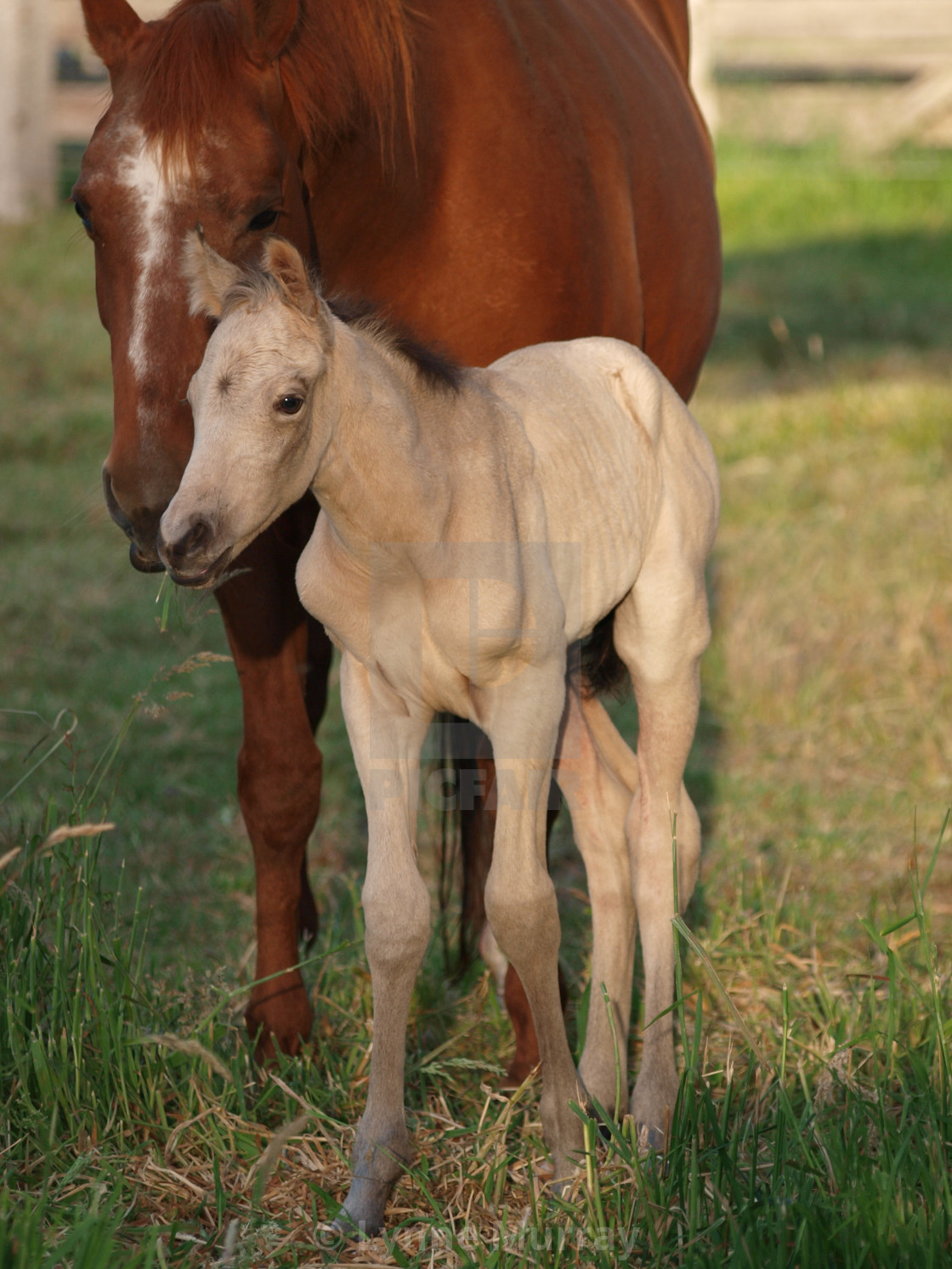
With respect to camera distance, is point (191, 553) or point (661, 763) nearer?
point (191, 553)

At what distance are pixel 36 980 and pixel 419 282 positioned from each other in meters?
1.41

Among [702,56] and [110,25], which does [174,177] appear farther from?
[702,56]

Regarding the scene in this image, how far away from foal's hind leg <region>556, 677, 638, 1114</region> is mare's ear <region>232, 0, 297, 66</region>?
3.84 ft

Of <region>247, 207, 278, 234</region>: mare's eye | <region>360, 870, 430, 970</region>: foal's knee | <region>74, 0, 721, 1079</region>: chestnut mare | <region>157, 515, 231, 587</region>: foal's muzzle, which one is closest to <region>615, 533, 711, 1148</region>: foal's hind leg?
<region>74, 0, 721, 1079</region>: chestnut mare

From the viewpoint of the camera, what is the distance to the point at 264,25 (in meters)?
2.23

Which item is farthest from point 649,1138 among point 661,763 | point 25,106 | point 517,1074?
point 25,106

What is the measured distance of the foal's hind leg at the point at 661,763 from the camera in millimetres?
2385

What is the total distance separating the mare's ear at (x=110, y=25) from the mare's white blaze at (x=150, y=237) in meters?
0.34

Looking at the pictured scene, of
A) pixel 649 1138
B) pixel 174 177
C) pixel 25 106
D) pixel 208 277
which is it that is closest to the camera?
pixel 208 277

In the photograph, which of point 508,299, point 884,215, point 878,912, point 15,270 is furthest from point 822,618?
point 884,215

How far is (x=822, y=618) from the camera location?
5176 mm

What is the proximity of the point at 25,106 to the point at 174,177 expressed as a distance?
9.47 m

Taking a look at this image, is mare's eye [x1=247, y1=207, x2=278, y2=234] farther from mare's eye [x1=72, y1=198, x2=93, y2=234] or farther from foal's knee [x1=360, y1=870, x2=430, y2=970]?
foal's knee [x1=360, y1=870, x2=430, y2=970]

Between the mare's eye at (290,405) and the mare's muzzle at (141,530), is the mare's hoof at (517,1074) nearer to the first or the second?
the mare's muzzle at (141,530)
